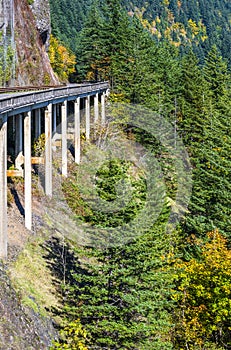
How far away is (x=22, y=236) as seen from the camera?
2308 centimetres

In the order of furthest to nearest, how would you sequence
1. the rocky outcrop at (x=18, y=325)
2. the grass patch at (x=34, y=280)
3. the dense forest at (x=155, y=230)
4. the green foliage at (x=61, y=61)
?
the green foliage at (x=61, y=61) < the grass patch at (x=34, y=280) < the dense forest at (x=155, y=230) < the rocky outcrop at (x=18, y=325)

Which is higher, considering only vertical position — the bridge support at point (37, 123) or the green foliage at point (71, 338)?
the bridge support at point (37, 123)

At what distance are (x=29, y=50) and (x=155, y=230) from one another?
36527 mm

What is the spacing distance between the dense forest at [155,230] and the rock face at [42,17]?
4411 mm

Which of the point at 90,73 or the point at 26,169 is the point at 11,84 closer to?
the point at 90,73

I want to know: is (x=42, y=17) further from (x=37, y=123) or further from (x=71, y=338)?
(x=71, y=338)

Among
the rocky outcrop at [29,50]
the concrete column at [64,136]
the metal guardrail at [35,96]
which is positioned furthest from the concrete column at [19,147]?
the rocky outcrop at [29,50]

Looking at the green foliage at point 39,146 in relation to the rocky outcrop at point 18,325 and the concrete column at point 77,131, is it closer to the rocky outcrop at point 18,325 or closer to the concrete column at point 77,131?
the concrete column at point 77,131

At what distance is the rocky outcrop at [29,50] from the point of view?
4962cm

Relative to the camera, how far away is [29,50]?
52125 millimetres

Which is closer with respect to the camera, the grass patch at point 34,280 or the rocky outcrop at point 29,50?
the grass patch at point 34,280

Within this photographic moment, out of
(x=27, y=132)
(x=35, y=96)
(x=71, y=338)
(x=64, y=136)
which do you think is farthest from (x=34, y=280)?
(x=64, y=136)

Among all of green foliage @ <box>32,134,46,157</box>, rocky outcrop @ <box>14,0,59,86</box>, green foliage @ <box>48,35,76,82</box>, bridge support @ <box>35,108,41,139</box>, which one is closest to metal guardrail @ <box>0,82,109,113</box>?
bridge support @ <box>35,108,41,139</box>

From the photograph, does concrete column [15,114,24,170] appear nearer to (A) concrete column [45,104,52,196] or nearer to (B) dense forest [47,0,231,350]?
(A) concrete column [45,104,52,196]
